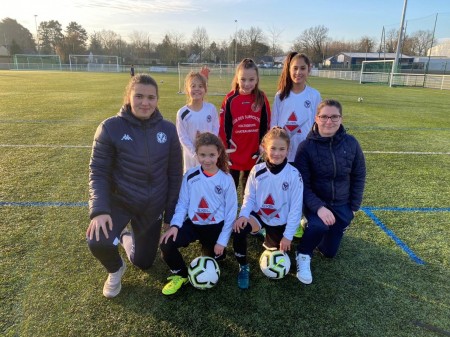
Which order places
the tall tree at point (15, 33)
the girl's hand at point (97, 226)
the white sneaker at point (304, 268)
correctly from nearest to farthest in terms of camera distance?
the girl's hand at point (97, 226)
the white sneaker at point (304, 268)
the tall tree at point (15, 33)

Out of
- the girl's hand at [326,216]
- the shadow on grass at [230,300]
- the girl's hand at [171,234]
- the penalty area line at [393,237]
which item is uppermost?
the girl's hand at [326,216]

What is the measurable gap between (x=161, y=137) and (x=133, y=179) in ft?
1.38

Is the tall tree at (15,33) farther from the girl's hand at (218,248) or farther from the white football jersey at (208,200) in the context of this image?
the girl's hand at (218,248)

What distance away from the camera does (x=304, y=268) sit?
2811 millimetres

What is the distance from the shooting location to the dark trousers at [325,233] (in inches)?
115

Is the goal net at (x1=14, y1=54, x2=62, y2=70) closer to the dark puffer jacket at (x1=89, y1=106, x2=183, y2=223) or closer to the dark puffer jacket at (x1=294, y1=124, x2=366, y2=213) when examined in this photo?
the dark puffer jacket at (x1=89, y1=106, x2=183, y2=223)

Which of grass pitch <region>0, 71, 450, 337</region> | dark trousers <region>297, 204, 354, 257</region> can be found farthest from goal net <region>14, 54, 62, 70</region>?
dark trousers <region>297, 204, 354, 257</region>

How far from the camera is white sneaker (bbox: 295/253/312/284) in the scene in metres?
2.74

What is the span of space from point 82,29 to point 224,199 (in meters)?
92.7

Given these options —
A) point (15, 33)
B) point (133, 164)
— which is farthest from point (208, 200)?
point (15, 33)

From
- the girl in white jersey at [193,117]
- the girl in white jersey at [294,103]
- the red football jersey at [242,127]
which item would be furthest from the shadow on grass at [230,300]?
the girl in white jersey at [294,103]

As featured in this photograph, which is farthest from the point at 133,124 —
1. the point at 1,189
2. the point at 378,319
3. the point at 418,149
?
the point at 418,149

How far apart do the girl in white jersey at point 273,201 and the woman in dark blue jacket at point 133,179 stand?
67cm

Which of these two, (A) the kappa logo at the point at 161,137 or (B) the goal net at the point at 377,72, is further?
(B) the goal net at the point at 377,72
